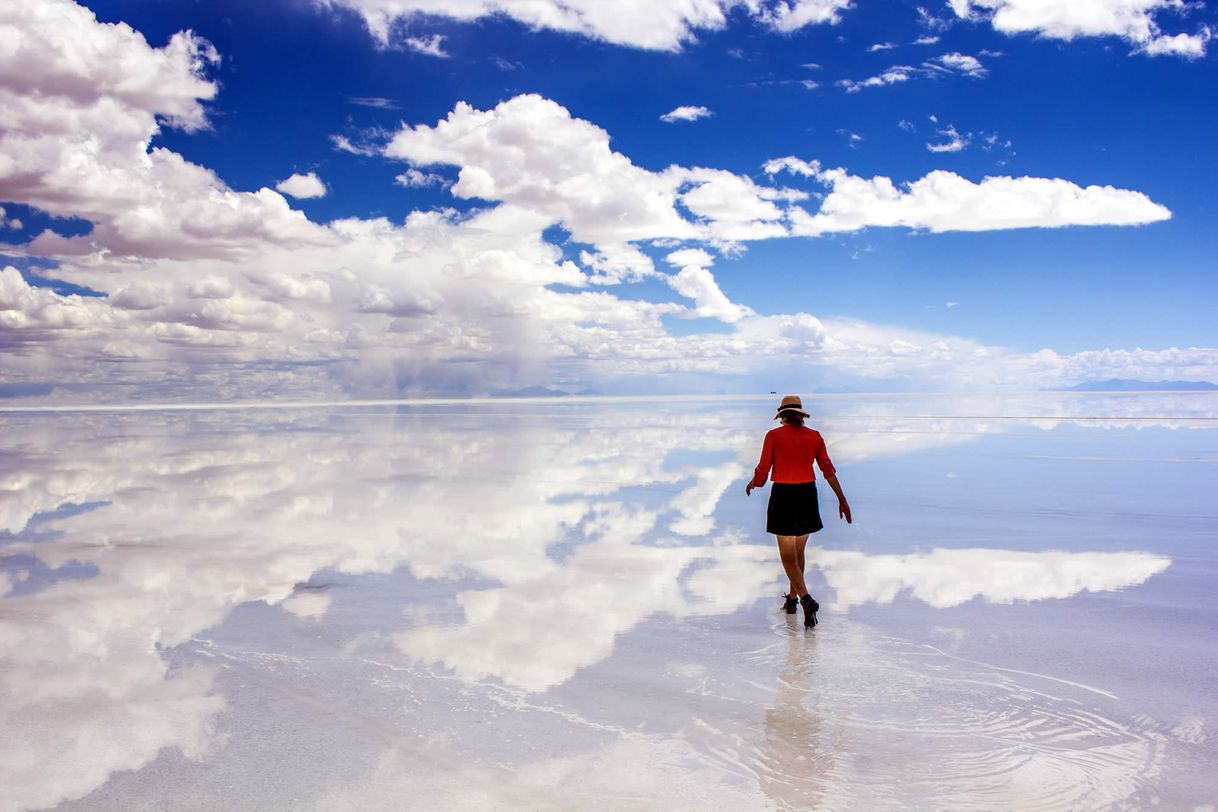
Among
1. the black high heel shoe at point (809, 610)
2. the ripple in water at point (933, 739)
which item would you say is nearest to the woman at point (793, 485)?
the black high heel shoe at point (809, 610)

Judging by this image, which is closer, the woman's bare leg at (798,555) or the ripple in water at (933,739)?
the ripple in water at (933,739)

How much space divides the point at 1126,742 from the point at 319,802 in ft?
16.3

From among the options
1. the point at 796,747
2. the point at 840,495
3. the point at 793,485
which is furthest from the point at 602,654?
the point at 840,495

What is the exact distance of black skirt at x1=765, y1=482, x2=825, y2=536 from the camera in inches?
326

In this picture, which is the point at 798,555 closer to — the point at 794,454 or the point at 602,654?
the point at 794,454

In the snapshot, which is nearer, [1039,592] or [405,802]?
[405,802]

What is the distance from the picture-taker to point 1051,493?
16234mm

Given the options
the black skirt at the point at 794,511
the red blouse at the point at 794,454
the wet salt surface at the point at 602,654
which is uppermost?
the red blouse at the point at 794,454

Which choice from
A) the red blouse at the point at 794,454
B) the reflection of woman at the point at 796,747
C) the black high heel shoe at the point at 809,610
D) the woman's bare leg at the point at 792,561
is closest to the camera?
the reflection of woman at the point at 796,747

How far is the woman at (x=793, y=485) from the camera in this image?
8273 millimetres

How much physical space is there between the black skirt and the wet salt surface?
0.88 meters

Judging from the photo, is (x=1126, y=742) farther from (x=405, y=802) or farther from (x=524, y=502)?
(x=524, y=502)

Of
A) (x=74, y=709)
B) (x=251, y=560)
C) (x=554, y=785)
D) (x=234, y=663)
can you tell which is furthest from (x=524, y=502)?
(x=554, y=785)

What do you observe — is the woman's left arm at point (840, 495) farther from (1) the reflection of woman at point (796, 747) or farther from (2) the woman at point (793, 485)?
(1) the reflection of woman at point (796, 747)
